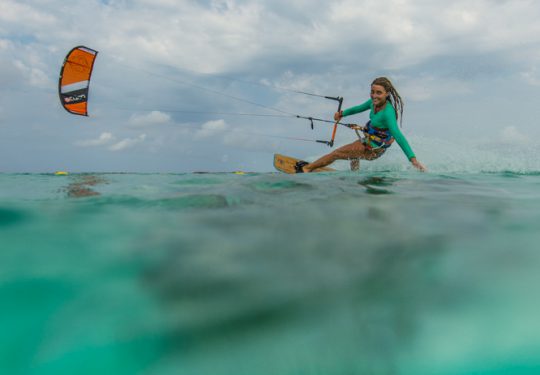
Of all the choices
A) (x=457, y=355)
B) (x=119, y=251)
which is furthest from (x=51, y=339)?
(x=457, y=355)

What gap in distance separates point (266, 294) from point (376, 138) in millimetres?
7717

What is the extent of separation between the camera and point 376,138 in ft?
29.4

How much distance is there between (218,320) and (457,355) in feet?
3.18

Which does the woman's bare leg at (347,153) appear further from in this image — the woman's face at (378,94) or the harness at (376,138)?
the woman's face at (378,94)

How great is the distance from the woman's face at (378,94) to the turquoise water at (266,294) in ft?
18.6

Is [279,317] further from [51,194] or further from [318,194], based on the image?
[51,194]

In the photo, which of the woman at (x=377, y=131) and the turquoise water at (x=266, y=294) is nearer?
the turquoise water at (x=266, y=294)

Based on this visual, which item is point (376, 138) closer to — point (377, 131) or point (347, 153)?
point (377, 131)

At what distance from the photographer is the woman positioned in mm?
8193

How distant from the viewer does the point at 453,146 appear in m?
14.7

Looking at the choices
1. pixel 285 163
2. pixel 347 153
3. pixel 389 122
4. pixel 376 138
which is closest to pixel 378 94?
pixel 389 122

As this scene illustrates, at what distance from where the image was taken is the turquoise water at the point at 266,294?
148cm

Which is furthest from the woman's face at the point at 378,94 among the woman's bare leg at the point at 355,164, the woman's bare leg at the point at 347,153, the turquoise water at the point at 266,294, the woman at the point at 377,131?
the turquoise water at the point at 266,294

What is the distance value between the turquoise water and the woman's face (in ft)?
18.6
